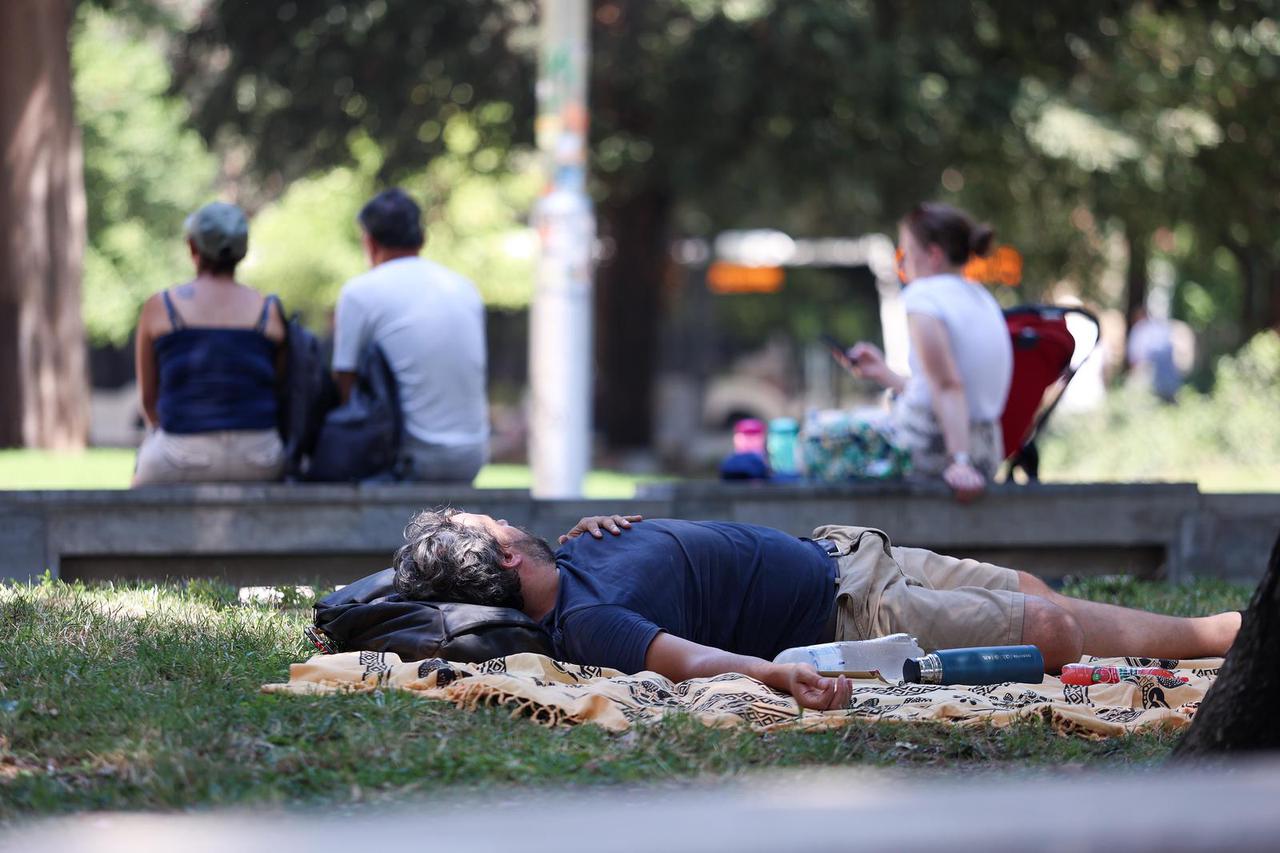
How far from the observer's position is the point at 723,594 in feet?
16.9

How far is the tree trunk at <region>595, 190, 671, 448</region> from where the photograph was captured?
69.4ft

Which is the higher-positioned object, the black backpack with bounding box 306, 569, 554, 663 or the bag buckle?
the black backpack with bounding box 306, 569, 554, 663

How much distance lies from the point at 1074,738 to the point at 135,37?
29912mm

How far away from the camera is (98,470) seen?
40.9ft

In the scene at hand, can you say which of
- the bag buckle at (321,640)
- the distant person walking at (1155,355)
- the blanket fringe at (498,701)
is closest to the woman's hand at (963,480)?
the bag buckle at (321,640)

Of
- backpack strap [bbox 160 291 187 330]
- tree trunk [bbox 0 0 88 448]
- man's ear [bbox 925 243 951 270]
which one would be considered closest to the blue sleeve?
backpack strap [bbox 160 291 187 330]

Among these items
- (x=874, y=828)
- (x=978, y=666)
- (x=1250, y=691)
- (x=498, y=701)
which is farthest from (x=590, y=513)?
(x=874, y=828)

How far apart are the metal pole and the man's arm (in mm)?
8133

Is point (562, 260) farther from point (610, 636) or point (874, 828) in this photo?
point (874, 828)

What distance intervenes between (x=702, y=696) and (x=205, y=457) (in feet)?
11.5

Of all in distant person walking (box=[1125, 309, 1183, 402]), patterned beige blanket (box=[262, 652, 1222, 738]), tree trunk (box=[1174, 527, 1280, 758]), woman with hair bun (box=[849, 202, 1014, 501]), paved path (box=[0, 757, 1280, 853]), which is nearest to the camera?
paved path (box=[0, 757, 1280, 853])

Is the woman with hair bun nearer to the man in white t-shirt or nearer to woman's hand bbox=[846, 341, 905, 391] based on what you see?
woman's hand bbox=[846, 341, 905, 391]

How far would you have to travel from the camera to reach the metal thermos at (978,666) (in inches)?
201

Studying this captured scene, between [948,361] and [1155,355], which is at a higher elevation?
[1155,355]
